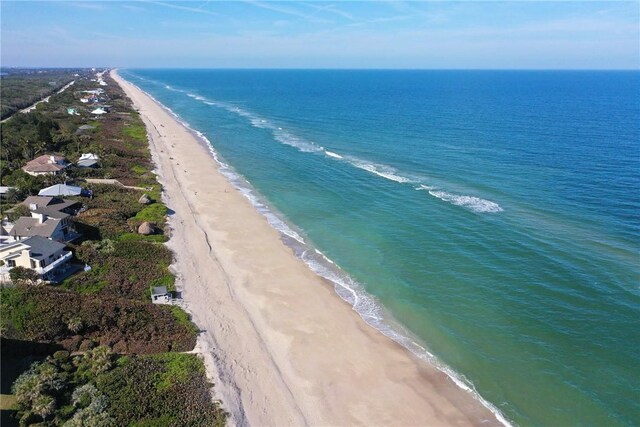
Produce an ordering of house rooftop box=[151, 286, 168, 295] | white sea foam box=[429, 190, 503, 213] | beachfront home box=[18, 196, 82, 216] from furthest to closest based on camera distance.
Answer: white sea foam box=[429, 190, 503, 213], beachfront home box=[18, 196, 82, 216], house rooftop box=[151, 286, 168, 295]

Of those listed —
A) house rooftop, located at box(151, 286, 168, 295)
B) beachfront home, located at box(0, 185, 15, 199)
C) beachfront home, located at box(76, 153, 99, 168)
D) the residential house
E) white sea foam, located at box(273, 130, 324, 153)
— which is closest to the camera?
house rooftop, located at box(151, 286, 168, 295)

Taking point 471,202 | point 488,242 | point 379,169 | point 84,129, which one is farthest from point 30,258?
point 84,129

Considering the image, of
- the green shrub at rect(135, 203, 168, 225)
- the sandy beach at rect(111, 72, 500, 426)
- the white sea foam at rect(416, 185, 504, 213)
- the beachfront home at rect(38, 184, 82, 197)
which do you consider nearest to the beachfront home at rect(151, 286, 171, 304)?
the sandy beach at rect(111, 72, 500, 426)

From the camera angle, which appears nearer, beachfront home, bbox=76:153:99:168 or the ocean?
the ocean

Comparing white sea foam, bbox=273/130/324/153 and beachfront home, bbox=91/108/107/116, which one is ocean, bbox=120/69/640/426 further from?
beachfront home, bbox=91/108/107/116

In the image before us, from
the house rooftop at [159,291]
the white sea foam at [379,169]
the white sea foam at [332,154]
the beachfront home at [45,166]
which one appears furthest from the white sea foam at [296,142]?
the house rooftop at [159,291]

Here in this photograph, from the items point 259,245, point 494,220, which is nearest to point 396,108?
point 494,220
